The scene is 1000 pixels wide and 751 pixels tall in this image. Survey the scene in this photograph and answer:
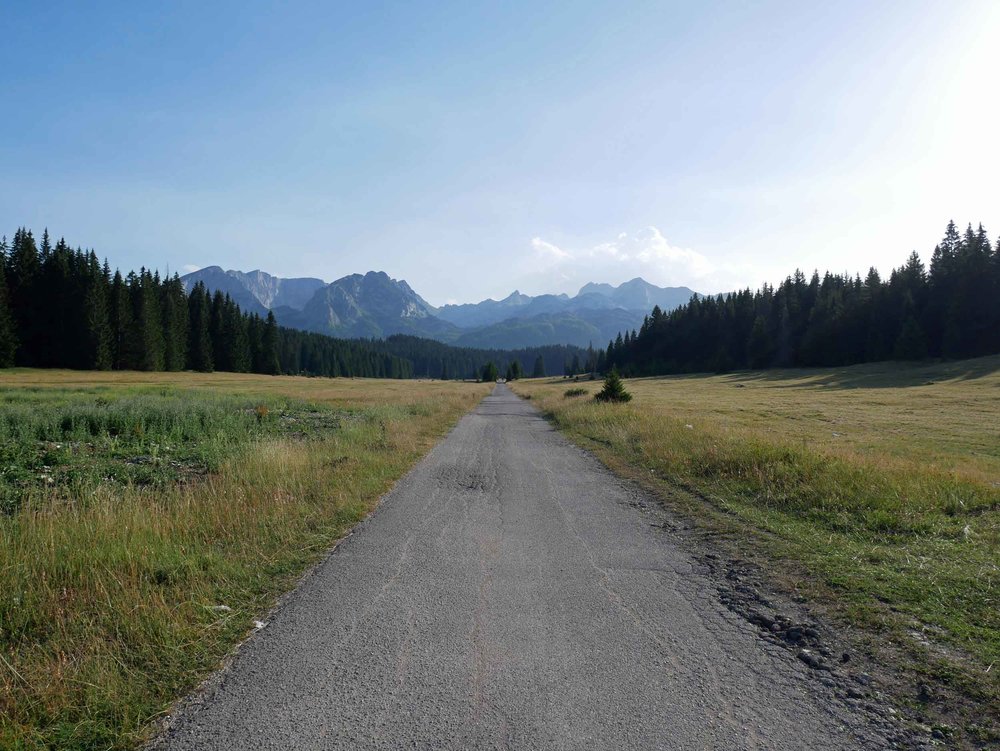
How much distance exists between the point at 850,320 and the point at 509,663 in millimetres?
92331

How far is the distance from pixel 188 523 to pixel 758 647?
693cm

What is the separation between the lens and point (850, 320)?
7756 centimetres

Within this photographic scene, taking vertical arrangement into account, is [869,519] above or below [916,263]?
below

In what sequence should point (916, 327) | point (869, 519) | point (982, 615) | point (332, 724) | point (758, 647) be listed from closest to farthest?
point (332, 724) → point (758, 647) → point (982, 615) → point (869, 519) → point (916, 327)

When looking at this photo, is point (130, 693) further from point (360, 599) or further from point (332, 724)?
point (360, 599)

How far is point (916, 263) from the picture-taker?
75562 mm

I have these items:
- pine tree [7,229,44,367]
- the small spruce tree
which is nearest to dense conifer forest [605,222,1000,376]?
the small spruce tree

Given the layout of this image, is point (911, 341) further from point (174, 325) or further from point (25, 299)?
point (25, 299)

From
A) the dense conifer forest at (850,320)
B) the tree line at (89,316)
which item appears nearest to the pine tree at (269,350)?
the tree line at (89,316)

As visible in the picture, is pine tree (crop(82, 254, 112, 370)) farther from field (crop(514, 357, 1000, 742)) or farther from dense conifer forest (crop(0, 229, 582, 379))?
field (crop(514, 357, 1000, 742))

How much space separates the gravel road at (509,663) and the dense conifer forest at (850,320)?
3225 inches

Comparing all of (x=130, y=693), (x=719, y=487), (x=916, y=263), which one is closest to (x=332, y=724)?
(x=130, y=693)

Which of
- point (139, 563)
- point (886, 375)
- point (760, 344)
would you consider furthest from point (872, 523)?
point (760, 344)

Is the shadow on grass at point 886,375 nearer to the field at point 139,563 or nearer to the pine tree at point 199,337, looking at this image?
the field at point 139,563
